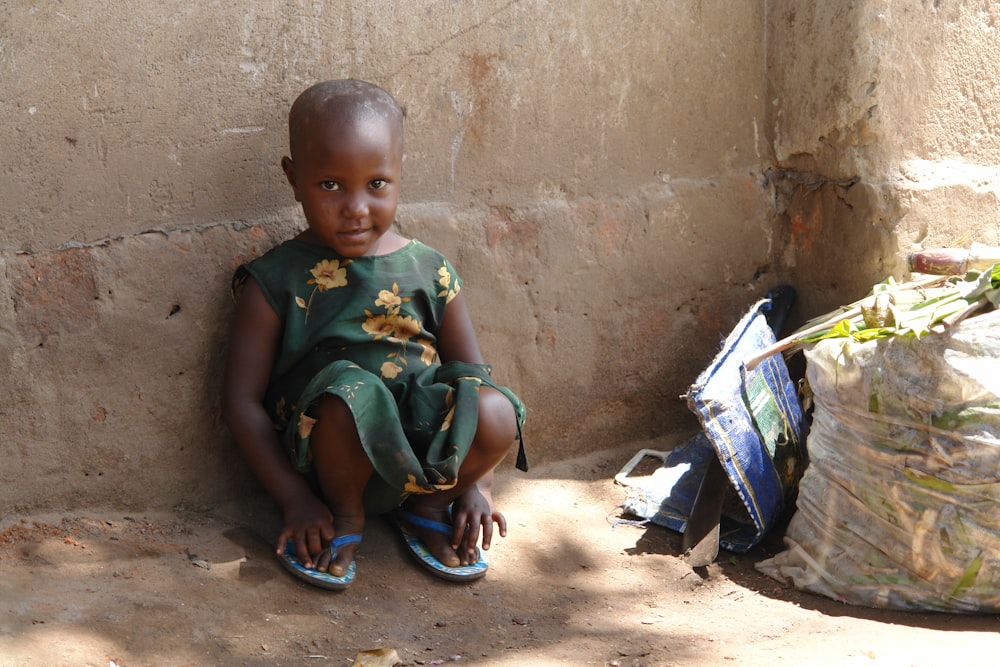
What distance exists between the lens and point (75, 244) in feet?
8.25

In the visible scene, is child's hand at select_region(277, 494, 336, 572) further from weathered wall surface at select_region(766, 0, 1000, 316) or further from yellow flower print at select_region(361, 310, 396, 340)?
weathered wall surface at select_region(766, 0, 1000, 316)

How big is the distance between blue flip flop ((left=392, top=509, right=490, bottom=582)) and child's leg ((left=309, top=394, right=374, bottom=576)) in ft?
0.48

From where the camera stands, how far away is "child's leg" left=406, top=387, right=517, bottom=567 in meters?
2.60

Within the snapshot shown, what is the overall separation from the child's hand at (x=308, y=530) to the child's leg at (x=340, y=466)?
3cm

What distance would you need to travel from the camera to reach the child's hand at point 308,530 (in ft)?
8.35

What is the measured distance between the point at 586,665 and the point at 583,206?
139 centimetres

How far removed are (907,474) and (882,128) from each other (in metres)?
1.14

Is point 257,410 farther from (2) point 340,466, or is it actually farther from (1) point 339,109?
(1) point 339,109

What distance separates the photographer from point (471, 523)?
2721 millimetres

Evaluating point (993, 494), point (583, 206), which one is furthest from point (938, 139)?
point (993, 494)

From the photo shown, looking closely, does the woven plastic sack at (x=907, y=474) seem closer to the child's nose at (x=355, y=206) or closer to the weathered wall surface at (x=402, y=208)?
the weathered wall surface at (x=402, y=208)

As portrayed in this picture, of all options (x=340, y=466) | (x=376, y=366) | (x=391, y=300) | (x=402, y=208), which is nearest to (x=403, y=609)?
(x=340, y=466)

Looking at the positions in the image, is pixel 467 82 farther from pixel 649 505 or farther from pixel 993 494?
pixel 993 494

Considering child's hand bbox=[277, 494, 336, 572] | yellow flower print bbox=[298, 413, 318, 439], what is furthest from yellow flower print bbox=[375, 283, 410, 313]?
child's hand bbox=[277, 494, 336, 572]
